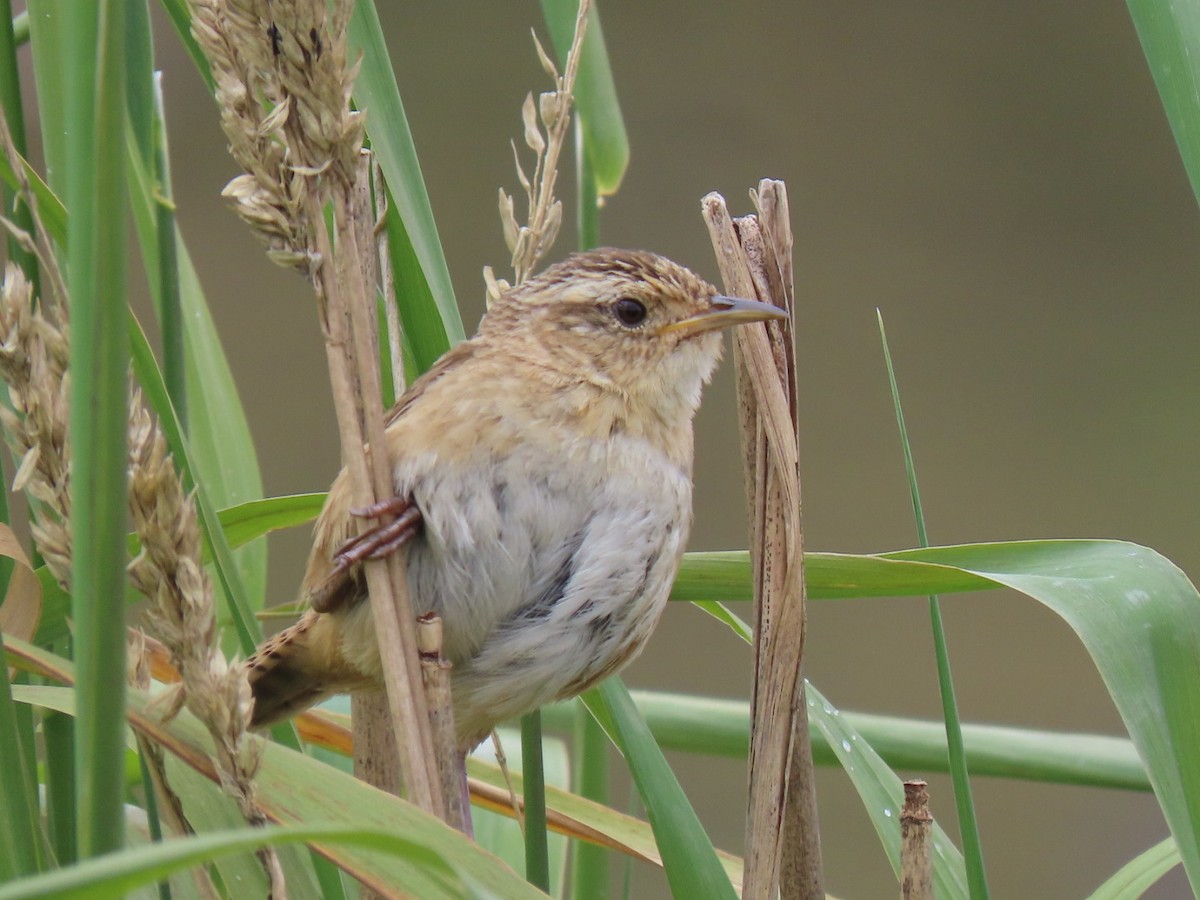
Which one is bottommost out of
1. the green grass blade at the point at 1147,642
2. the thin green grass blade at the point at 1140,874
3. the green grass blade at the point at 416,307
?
the thin green grass blade at the point at 1140,874

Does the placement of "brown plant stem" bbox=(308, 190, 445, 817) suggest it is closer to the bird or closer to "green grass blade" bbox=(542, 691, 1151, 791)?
the bird

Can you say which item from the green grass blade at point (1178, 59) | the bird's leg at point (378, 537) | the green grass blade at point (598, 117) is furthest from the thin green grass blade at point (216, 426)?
the green grass blade at point (1178, 59)

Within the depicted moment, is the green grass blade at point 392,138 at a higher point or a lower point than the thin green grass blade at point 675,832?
higher

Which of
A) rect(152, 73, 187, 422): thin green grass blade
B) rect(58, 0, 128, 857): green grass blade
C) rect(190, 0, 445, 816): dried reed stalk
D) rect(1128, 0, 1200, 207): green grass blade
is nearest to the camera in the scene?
rect(58, 0, 128, 857): green grass blade

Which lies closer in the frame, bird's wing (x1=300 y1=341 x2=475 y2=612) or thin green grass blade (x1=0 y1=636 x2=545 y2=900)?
thin green grass blade (x1=0 y1=636 x2=545 y2=900)

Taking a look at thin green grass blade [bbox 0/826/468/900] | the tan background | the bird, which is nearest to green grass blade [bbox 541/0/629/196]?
the bird

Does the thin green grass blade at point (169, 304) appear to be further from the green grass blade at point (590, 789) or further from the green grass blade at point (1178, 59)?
the green grass blade at point (1178, 59)
